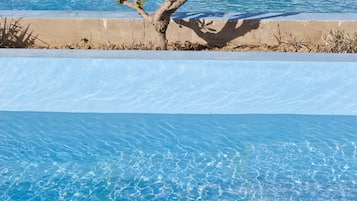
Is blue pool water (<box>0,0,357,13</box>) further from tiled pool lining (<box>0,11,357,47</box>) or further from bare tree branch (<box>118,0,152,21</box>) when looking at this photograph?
bare tree branch (<box>118,0,152,21</box>)

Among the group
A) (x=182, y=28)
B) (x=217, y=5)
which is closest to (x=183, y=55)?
(x=182, y=28)

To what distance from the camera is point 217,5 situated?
9.60 m

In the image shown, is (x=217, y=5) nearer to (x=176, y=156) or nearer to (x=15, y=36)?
(x=15, y=36)

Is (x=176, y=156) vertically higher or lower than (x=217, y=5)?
lower

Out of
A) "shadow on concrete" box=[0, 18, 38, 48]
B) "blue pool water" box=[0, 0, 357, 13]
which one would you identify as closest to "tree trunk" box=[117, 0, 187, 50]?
"shadow on concrete" box=[0, 18, 38, 48]

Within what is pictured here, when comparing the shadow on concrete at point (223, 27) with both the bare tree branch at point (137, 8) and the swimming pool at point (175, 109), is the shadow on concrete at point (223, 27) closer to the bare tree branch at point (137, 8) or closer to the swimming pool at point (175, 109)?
the bare tree branch at point (137, 8)

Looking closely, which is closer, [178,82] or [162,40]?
[178,82]

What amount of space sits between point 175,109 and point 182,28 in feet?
4.00

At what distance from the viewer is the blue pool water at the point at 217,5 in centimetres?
924

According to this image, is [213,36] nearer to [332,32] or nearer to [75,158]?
[332,32]

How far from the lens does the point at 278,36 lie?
7.22 m

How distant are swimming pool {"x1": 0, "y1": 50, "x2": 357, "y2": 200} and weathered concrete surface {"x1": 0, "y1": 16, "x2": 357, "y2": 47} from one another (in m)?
0.87

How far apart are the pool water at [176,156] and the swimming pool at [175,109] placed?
0.02m

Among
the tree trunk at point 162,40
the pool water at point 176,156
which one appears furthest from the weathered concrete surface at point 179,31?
the pool water at point 176,156
